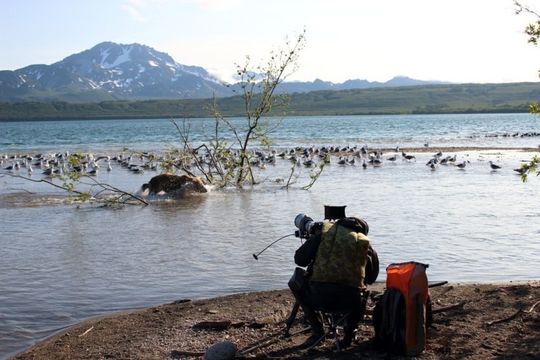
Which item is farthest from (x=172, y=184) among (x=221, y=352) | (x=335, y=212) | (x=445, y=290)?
(x=221, y=352)

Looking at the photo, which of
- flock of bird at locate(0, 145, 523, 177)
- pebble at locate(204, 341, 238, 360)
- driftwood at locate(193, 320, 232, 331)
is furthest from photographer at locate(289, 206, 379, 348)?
flock of bird at locate(0, 145, 523, 177)

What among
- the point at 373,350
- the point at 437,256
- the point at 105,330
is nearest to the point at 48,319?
the point at 105,330

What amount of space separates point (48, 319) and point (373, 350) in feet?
15.2

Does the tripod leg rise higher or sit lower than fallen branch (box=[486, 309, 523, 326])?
higher

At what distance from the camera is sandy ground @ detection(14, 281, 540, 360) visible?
7711 mm

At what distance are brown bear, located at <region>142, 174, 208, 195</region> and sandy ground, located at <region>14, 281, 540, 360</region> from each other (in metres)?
13.2

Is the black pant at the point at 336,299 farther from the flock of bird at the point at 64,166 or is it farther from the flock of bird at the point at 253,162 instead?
the flock of bird at the point at 64,166

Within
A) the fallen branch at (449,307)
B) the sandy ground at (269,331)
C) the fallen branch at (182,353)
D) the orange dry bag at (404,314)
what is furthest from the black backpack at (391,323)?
the fallen branch at (182,353)

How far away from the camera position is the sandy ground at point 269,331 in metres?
7.71

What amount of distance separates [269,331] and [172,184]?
15.3 m

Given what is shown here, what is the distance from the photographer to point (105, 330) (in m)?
9.04

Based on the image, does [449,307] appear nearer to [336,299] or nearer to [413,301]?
[413,301]

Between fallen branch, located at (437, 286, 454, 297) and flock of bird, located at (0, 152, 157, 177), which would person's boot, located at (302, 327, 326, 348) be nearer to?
fallen branch, located at (437, 286, 454, 297)

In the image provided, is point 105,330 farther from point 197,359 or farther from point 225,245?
point 225,245
